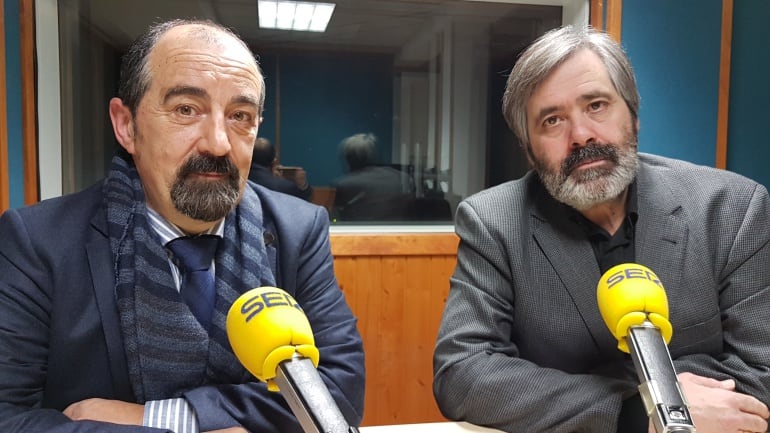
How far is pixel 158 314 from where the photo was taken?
3.57ft

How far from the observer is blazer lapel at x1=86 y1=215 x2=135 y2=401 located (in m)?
1.09

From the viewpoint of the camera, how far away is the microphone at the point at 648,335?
65 centimetres

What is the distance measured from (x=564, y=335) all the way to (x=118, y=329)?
2.86 ft

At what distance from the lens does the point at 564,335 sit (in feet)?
4.09

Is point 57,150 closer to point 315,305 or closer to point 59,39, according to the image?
point 59,39

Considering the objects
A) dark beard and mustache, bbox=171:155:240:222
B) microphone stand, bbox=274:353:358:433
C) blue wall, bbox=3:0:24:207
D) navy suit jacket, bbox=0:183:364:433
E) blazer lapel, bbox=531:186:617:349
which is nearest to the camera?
microphone stand, bbox=274:353:358:433

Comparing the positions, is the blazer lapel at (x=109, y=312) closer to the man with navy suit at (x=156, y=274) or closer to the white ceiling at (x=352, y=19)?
the man with navy suit at (x=156, y=274)

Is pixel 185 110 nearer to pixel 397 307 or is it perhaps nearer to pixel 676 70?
pixel 397 307

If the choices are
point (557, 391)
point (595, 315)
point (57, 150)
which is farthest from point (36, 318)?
point (57, 150)

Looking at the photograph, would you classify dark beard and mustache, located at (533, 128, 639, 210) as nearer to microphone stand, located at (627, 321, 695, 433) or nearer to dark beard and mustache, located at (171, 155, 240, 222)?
microphone stand, located at (627, 321, 695, 433)

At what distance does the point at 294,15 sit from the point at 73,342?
1868mm

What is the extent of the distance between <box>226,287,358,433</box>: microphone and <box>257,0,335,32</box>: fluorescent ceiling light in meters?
2.01

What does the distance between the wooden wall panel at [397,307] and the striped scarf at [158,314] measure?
1248 mm

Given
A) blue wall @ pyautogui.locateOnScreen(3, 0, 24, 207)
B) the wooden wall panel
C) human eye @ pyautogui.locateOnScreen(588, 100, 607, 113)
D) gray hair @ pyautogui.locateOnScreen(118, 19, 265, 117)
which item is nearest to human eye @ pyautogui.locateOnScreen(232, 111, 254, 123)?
gray hair @ pyautogui.locateOnScreen(118, 19, 265, 117)
